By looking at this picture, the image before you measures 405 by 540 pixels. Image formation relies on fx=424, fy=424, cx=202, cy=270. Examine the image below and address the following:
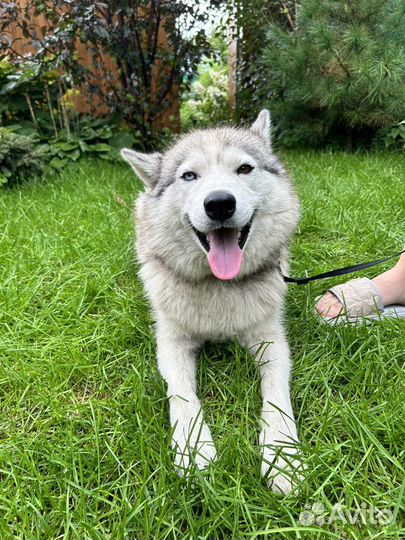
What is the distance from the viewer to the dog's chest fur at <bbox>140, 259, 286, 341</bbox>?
1798 millimetres

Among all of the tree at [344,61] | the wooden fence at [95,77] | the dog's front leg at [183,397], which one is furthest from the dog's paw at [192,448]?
the wooden fence at [95,77]

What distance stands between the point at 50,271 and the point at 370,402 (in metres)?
1.92

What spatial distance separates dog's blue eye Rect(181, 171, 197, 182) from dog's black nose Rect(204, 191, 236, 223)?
31 cm

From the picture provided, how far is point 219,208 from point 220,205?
14 millimetres

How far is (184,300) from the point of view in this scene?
72.6 inches

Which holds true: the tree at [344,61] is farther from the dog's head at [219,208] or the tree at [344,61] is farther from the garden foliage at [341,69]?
the dog's head at [219,208]

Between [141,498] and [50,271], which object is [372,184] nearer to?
[50,271]

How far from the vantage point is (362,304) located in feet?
6.79

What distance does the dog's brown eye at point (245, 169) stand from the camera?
72.2 inches

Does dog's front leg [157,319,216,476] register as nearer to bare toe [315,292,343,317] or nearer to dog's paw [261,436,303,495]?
dog's paw [261,436,303,495]

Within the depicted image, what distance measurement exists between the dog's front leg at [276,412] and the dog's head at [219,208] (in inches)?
12.4

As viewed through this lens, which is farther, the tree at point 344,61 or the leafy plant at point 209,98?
the leafy plant at point 209,98

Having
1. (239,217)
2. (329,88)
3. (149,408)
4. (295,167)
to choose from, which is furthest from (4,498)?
(329,88)

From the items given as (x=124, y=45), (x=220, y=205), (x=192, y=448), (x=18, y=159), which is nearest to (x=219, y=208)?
(x=220, y=205)
